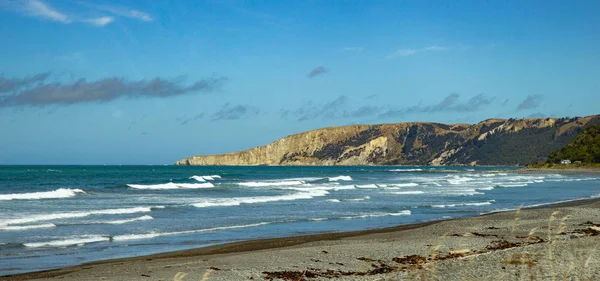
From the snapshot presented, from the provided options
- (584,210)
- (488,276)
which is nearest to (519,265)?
(488,276)

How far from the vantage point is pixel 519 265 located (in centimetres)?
1023

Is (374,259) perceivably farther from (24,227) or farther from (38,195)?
(38,195)

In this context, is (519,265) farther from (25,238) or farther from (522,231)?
(25,238)

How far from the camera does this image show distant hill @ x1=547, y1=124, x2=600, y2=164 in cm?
11569

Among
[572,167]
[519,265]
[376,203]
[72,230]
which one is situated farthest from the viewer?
[572,167]

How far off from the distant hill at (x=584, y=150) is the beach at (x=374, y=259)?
108297 mm

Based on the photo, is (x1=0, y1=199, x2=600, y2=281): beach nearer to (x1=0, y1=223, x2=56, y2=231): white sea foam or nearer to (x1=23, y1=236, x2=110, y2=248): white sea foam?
(x1=23, y1=236, x2=110, y2=248): white sea foam

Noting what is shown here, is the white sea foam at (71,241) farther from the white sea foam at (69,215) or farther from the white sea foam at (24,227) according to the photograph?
the white sea foam at (69,215)

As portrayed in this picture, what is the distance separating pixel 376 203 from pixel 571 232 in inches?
618

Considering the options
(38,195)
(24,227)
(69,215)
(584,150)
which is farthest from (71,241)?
(584,150)

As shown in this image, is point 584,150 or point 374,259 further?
point 584,150

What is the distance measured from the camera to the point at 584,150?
12000cm

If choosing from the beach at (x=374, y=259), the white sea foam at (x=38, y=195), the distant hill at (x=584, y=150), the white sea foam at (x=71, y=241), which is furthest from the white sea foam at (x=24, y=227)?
the distant hill at (x=584, y=150)

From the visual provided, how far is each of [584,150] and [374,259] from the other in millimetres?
120185
